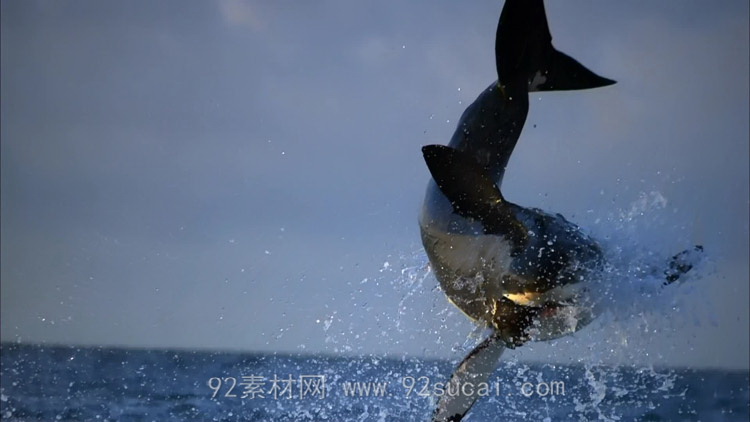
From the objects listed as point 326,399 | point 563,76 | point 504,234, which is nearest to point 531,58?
point 563,76

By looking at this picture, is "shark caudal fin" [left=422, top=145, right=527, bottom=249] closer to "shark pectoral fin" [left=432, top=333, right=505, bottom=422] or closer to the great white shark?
the great white shark

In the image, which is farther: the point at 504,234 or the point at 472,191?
the point at 504,234

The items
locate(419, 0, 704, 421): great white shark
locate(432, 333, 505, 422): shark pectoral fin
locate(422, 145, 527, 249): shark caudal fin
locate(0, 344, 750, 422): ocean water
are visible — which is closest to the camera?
locate(422, 145, 527, 249): shark caudal fin

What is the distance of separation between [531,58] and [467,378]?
322 cm

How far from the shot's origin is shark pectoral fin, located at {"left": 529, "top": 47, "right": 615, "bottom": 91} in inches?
451

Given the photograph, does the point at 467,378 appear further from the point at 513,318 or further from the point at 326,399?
the point at 326,399

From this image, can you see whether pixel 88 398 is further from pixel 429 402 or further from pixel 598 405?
pixel 598 405

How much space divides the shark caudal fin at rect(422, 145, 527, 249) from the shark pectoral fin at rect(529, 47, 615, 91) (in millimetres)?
1414

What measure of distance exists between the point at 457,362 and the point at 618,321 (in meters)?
1.71

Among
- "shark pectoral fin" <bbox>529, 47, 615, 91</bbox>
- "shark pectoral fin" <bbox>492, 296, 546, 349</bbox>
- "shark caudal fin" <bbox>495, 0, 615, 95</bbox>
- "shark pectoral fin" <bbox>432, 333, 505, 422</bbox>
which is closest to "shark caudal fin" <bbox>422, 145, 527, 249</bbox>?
"shark pectoral fin" <bbox>492, 296, 546, 349</bbox>

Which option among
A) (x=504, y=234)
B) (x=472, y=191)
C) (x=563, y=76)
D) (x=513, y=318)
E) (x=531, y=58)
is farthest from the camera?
(x=563, y=76)

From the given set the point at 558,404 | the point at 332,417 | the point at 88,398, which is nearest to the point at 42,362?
the point at 88,398

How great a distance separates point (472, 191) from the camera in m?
10.5

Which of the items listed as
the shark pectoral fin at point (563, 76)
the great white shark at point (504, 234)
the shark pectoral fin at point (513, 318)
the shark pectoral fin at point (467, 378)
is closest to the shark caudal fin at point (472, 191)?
the great white shark at point (504, 234)
